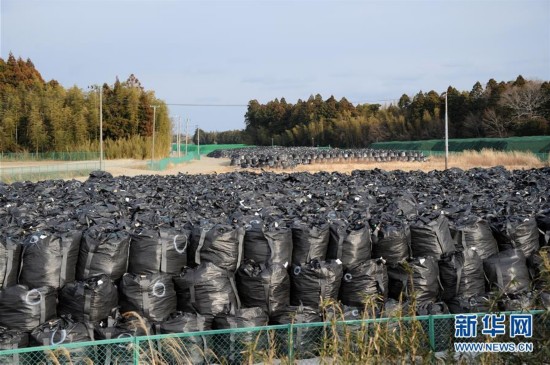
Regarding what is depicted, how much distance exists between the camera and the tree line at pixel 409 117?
5484cm

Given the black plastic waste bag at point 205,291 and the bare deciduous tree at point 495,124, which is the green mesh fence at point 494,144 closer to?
the bare deciduous tree at point 495,124

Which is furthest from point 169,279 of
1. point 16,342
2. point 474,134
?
point 474,134

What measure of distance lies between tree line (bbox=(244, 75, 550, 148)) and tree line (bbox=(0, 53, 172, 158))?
2736 centimetres

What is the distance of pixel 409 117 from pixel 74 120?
44.6m

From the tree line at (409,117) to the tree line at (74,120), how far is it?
27360 mm

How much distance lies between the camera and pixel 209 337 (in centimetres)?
625

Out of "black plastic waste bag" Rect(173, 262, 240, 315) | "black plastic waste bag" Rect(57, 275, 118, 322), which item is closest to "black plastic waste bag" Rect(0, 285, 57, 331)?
"black plastic waste bag" Rect(57, 275, 118, 322)

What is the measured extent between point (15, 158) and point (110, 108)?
9.07 meters

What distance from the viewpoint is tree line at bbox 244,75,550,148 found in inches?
2159

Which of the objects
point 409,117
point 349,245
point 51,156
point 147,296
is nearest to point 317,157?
Answer: point 51,156

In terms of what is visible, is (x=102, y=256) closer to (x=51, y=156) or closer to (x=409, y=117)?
(x=51, y=156)

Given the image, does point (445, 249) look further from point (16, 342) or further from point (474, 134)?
point (474, 134)

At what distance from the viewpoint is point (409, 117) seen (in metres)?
77.5

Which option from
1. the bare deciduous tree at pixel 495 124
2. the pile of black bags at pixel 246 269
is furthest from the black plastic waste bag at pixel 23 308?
the bare deciduous tree at pixel 495 124
